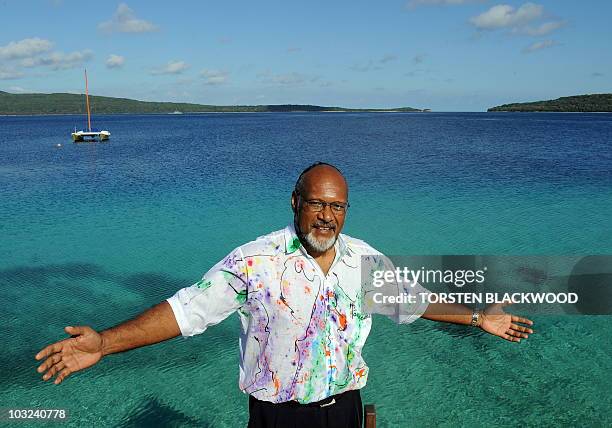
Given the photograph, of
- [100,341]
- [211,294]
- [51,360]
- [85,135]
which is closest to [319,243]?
[211,294]

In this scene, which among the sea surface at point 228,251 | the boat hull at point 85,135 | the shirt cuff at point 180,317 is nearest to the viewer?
the shirt cuff at point 180,317

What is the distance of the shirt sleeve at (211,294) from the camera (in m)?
2.68

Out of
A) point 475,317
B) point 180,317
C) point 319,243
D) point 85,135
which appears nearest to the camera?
point 180,317

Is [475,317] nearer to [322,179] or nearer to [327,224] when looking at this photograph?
[327,224]

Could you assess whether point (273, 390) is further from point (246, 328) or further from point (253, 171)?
point (253, 171)

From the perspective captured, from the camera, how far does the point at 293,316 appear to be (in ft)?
8.91

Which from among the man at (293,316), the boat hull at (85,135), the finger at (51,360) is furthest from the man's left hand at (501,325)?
the boat hull at (85,135)

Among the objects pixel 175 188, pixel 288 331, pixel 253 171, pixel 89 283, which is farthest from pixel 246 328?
pixel 253 171

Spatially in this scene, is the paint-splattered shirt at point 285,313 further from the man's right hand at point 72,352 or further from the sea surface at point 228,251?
the sea surface at point 228,251

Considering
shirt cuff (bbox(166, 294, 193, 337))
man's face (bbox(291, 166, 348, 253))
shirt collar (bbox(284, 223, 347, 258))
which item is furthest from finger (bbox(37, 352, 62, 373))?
man's face (bbox(291, 166, 348, 253))

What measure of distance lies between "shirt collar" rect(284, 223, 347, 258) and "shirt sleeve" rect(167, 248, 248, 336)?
258mm

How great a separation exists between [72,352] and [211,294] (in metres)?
0.71

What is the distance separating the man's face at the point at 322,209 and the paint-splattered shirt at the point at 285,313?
0.27 ft

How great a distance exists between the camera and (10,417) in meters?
8.00
